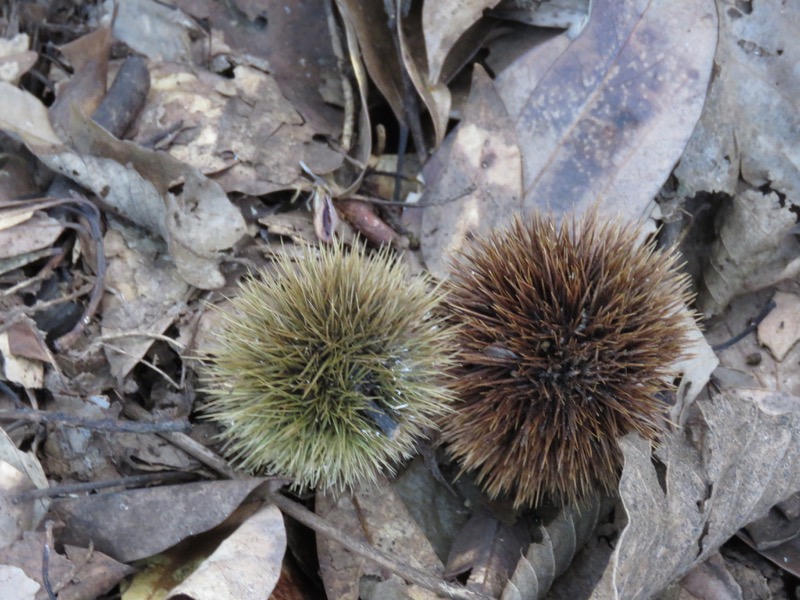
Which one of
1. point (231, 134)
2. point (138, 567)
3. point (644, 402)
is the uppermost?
point (644, 402)

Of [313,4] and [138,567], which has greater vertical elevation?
[313,4]

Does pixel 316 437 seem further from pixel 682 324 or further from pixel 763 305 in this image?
pixel 763 305

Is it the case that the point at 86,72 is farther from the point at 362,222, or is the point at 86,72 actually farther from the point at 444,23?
the point at 444,23

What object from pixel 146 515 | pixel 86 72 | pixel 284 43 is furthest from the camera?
pixel 284 43

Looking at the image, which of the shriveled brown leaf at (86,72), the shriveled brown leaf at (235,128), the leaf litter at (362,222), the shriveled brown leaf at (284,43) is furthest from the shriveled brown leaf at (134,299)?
the shriveled brown leaf at (284,43)

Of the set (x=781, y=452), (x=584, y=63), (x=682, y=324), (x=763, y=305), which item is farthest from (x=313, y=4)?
(x=781, y=452)

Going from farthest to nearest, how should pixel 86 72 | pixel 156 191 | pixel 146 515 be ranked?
pixel 86 72 → pixel 156 191 → pixel 146 515

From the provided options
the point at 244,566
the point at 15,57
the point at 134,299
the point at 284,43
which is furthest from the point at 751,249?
the point at 15,57
